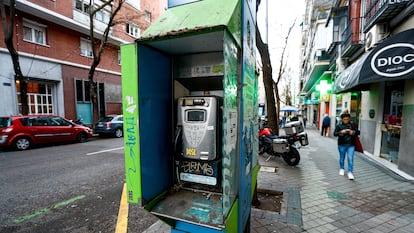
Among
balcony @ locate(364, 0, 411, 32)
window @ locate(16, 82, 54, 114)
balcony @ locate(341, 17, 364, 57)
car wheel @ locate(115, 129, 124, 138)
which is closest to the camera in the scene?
balcony @ locate(364, 0, 411, 32)

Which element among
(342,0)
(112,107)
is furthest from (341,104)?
(112,107)

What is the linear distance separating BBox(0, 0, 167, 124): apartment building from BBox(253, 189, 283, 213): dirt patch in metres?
12.4

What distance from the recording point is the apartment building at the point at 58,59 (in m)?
10.5

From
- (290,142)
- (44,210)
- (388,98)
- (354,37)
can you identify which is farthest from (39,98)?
(388,98)

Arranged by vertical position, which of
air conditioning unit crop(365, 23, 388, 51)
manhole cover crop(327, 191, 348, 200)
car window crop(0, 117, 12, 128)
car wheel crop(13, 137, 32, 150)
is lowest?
manhole cover crop(327, 191, 348, 200)

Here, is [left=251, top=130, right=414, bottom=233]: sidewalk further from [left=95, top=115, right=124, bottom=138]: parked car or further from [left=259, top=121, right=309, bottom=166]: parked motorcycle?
[left=95, top=115, right=124, bottom=138]: parked car

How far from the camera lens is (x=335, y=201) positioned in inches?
138

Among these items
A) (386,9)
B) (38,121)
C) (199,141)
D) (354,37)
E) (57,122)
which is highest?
(354,37)

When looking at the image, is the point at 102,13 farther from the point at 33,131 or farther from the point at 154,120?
the point at 154,120

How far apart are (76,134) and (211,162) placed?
9.64 m

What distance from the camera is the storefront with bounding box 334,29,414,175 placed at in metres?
4.30

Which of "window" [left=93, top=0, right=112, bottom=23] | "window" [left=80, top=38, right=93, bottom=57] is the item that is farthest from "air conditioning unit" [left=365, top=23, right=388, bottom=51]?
"window" [left=80, top=38, right=93, bottom=57]

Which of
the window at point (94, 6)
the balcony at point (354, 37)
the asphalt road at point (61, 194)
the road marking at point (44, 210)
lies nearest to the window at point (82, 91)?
the window at point (94, 6)

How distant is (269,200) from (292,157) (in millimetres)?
2456
